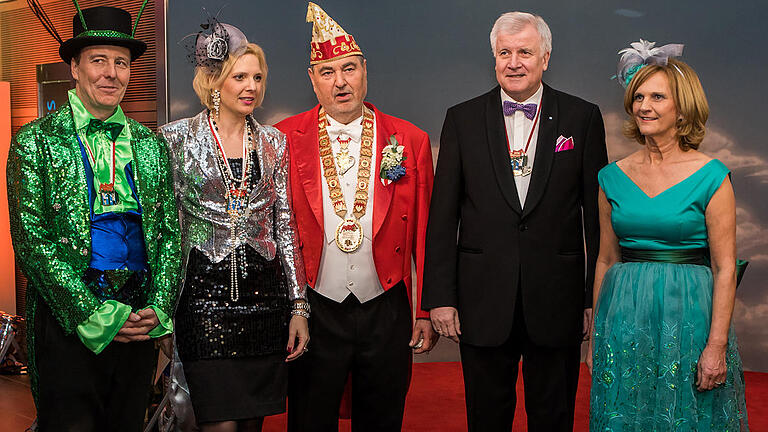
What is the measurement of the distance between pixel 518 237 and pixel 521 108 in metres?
0.47

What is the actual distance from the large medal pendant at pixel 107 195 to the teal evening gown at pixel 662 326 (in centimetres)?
163

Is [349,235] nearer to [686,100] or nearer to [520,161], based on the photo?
[520,161]

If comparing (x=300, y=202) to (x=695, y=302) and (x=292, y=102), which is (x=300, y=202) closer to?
(x=695, y=302)

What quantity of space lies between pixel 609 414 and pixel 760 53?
3.85 m

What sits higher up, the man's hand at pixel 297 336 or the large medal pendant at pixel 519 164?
the large medal pendant at pixel 519 164

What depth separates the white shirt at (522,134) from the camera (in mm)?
2646

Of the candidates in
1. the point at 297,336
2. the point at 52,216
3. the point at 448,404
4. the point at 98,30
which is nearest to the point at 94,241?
the point at 52,216

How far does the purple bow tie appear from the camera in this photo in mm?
2682

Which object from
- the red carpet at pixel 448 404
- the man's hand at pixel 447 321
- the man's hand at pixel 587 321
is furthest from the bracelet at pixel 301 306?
the red carpet at pixel 448 404

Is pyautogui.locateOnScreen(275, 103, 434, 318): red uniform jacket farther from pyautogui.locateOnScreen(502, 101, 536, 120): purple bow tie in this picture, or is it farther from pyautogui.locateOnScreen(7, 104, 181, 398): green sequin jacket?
pyautogui.locateOnScreen(7, 104, 181, 398): green sequin jacket

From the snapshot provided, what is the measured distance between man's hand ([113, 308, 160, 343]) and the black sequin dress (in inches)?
8.5

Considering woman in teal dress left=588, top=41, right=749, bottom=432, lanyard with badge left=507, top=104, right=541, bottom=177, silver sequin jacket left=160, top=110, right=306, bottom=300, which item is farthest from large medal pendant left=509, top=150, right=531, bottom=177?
silver sequin jacket left=160, top=110, right=306, bottom=300

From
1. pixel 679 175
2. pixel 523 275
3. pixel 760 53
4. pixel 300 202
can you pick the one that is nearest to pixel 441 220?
pixel 523 275

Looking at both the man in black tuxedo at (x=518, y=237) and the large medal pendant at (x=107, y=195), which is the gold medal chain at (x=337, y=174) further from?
the large medal pendant at (x=107, y=195)
